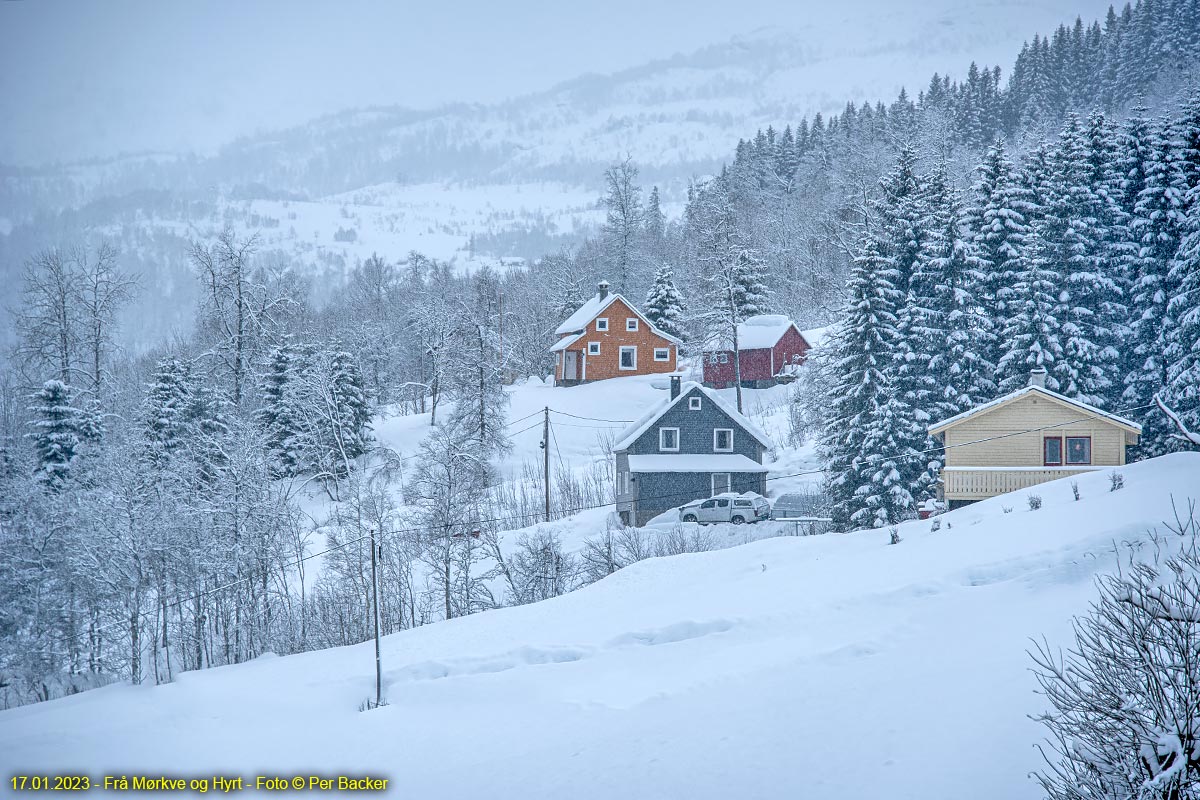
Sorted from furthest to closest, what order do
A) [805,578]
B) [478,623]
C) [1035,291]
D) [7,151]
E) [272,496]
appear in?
[7,151], [272,496], [1035,291], [478,623], [805,578]

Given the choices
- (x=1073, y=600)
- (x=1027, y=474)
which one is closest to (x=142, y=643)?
(x=1073, y=600)

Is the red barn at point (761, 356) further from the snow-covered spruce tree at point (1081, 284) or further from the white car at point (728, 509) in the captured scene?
the snow-covered spruce tree at point (1081, 284)

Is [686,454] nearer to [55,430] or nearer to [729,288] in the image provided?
[729,288]

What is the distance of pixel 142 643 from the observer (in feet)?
90.0

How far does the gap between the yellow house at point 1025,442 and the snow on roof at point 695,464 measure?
1128cm

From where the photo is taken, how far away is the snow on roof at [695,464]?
37.3 m

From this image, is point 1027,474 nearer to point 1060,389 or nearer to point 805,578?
point 1060,389

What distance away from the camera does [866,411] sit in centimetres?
2938

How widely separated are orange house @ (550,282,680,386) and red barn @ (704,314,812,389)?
A: 18.0ft

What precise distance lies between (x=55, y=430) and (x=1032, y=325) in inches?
1638

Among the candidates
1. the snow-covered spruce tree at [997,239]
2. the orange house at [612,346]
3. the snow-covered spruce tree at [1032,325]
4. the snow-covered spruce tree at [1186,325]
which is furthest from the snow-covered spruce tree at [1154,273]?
the orange house at [612,346]

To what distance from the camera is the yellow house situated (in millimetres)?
27156

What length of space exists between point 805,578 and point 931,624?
452 centimetres

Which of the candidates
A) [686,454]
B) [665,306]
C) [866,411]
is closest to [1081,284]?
[866,411]
